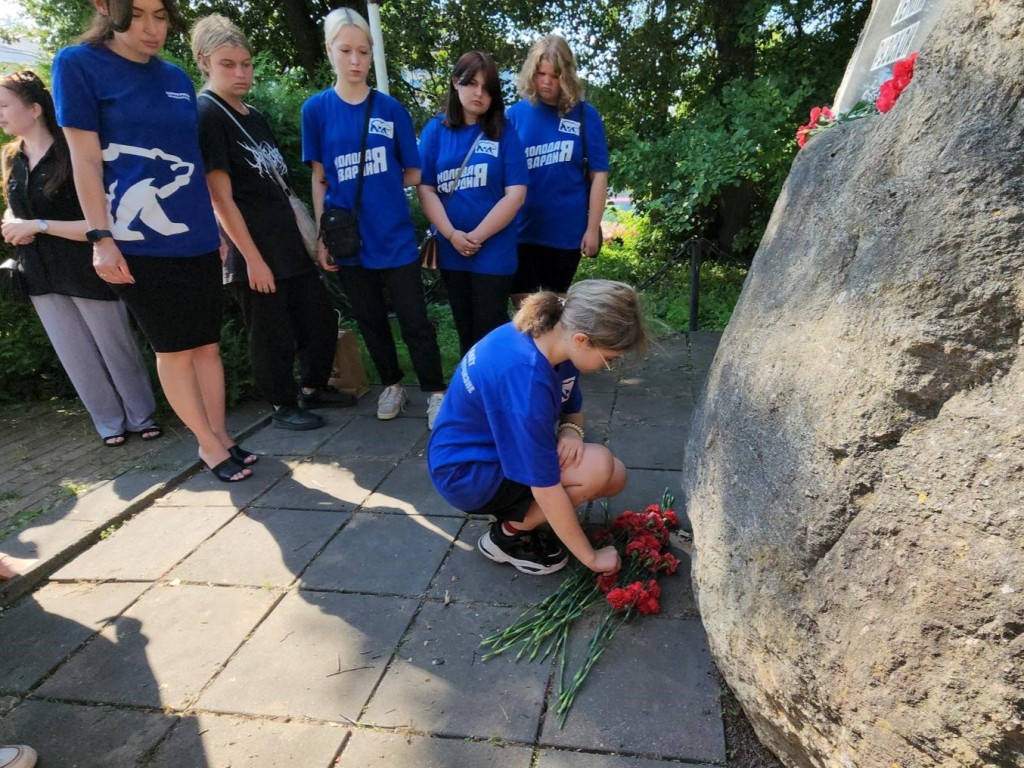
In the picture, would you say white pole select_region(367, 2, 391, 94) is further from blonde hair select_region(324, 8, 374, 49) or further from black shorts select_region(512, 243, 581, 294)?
black shorts select_region(512, 243, 581, 294)

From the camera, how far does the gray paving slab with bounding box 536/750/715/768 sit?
5.60 ft

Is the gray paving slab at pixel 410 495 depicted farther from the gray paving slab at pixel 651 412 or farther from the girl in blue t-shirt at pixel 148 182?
the gray paving slab at pixel 651 412

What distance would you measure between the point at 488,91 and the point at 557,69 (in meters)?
0.41

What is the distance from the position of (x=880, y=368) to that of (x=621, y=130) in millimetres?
7574

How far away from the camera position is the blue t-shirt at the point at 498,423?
2.08 m

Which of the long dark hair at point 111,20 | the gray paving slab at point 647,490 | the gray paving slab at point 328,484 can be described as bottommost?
the gray paving slab at point 328,484

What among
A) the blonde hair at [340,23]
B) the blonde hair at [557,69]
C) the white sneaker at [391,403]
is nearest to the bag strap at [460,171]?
the blonde hair at [557,69]

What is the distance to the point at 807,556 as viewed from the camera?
1.43 meters

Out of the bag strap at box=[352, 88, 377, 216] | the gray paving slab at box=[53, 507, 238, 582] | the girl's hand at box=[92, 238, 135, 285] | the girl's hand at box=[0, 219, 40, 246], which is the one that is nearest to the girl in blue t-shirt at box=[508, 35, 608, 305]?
the bag strap at box=[352, 88, 377, 216]

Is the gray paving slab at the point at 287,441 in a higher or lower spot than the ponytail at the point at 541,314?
lower

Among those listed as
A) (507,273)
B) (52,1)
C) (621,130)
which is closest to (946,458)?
(507,273)

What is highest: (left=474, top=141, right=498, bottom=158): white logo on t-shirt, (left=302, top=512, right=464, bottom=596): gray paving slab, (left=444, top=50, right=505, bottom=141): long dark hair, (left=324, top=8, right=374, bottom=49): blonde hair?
(left=324, top=8, right=374, bottom=49): blonde hair

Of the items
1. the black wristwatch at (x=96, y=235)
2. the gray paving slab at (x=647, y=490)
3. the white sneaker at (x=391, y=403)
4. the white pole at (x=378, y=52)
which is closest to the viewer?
the black wristwatch at (x=96, y=235)

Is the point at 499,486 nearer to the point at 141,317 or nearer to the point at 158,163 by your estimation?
the point at 141,317
